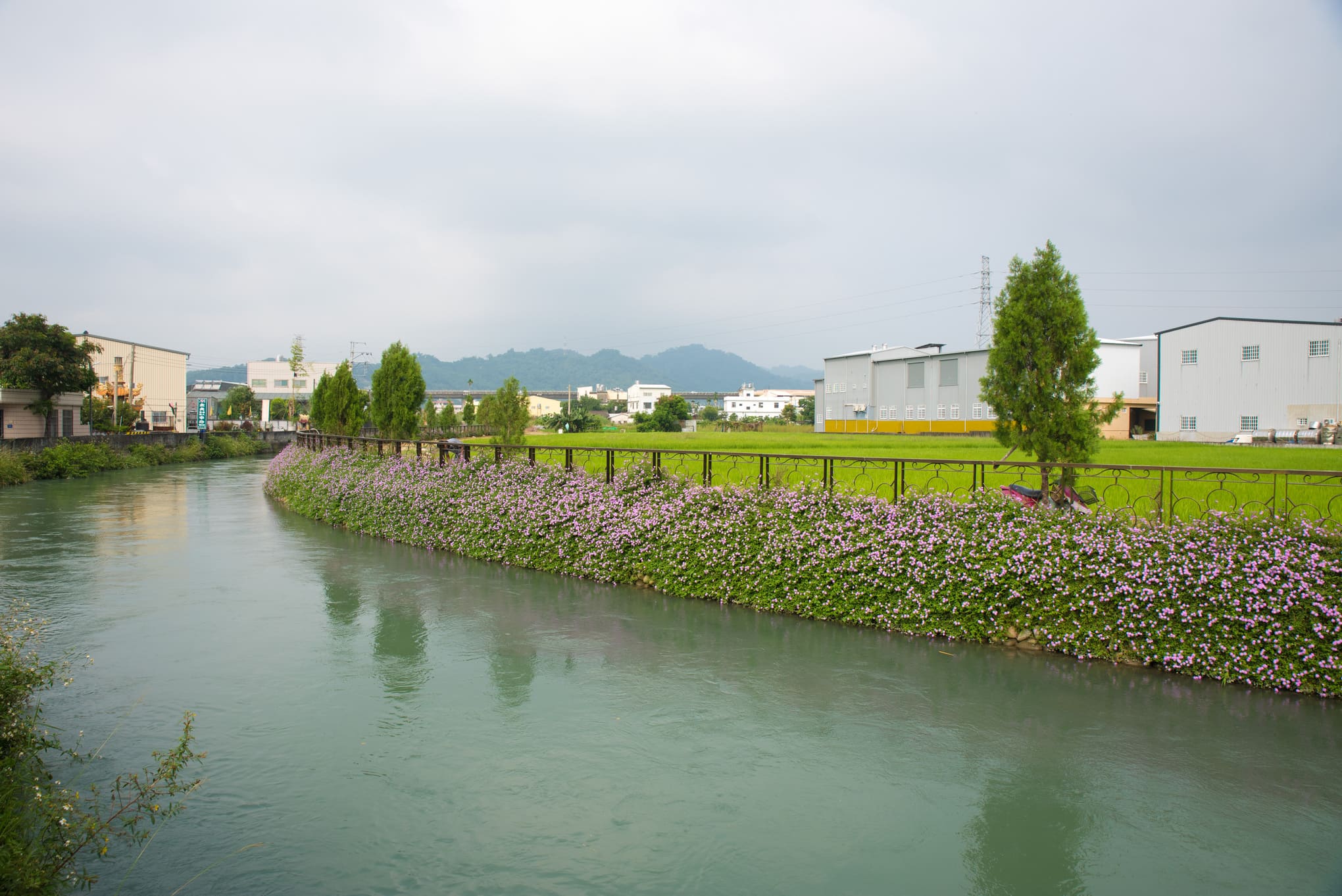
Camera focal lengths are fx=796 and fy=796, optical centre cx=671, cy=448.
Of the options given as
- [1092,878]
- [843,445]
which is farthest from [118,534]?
[843,445]

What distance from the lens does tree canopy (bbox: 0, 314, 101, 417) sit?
99.8 feet

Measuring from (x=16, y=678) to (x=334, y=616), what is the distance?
4.64m

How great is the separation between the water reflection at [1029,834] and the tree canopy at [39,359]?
122 ft

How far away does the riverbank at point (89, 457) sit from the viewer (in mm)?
26578

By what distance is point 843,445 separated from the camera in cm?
2891

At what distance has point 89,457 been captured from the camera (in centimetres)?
3091

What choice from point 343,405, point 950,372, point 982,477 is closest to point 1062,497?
point 982,477

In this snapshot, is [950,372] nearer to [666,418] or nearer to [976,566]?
[666,418]

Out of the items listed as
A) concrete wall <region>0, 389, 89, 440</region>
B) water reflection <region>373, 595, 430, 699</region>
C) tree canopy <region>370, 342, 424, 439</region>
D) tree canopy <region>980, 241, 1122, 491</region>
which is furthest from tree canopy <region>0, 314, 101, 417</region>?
tree canopy <region>980, 241, 1122, 491</region>

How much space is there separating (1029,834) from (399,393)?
20117mm

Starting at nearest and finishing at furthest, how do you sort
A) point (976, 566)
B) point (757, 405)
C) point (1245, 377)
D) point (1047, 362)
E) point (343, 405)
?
1. point (976, 566)
2. point (1047, 362)
3. point (343, 405)
4. point (1245, 377)
5. point (757, 405)

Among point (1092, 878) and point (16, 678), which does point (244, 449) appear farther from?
point (1092, 878)

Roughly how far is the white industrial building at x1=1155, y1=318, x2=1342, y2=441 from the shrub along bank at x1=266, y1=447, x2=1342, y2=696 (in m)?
34.0

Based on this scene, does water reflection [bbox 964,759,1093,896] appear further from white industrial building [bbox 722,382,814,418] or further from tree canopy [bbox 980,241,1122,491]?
white industrial building [bbox 722,382,814,418]
